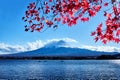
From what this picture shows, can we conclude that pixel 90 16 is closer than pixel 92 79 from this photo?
Yes

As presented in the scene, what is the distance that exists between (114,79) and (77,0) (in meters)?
89.7

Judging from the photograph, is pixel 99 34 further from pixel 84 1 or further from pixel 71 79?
pixel 71 79

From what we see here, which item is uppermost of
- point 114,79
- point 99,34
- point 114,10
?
point 114,10

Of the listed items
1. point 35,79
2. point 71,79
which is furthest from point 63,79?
point 35,79

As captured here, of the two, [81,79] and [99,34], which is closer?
[99,34]

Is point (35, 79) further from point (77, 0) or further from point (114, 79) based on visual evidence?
point (77, 0)

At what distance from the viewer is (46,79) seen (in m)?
99.0

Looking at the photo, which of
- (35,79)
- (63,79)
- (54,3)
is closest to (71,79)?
(63,79)

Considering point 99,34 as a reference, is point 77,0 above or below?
above

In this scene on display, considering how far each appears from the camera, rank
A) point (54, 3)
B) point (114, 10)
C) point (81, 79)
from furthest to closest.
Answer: point (81, 79) → point (54, 3) → point (114, 10)

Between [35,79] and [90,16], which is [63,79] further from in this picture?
[90,16]

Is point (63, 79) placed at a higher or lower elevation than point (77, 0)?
lower

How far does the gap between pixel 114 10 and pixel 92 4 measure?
94 cm

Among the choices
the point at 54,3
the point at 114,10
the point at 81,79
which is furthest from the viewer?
the point at 81,79
